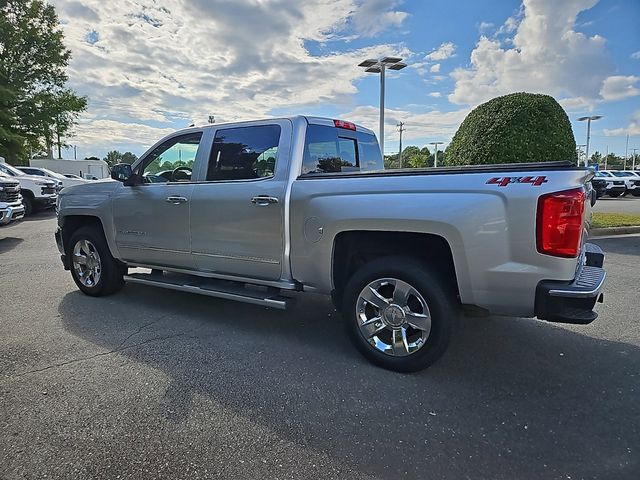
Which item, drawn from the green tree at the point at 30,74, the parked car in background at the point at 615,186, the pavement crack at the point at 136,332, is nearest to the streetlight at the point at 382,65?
the pavement crack at the point at 136,332

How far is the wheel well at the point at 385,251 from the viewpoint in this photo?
3.37 m

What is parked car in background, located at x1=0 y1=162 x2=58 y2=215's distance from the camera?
47.9ft

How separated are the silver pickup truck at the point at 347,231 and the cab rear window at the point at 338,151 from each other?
0.07 ft

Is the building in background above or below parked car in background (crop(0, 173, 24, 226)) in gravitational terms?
above

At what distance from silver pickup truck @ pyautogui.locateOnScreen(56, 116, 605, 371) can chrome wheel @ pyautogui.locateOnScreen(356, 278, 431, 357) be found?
0.03ft

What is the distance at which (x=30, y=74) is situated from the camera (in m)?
29.7

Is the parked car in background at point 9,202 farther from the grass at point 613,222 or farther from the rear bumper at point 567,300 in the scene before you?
the grass at point 613,222

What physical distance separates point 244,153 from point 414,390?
2606 mm

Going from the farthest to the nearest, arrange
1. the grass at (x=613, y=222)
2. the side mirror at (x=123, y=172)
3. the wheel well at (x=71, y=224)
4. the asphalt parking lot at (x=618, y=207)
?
1. the asphalt parking lot at (x=618, y=207)
2. the grass at (x=613, y=222)
3. the wheel well at (x=71, y=224)
4. the side mirror at (x=123, y=172)

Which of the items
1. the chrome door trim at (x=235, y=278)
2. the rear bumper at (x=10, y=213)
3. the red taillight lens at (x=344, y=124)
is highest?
the red taillight lens at (x=344, y=124)

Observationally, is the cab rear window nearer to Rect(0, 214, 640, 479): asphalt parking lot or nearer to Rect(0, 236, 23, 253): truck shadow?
Rect(0, 214, 640, 479): asphalt parking lot

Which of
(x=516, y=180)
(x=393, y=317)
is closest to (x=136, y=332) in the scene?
(x=393, y=317)

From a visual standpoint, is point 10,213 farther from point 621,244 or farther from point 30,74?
point 30,74

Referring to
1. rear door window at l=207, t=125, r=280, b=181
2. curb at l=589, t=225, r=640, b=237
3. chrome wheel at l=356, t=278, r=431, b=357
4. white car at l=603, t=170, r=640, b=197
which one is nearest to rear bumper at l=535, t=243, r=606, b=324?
chrome wheel at l=356, t=278, r=431, b=357
